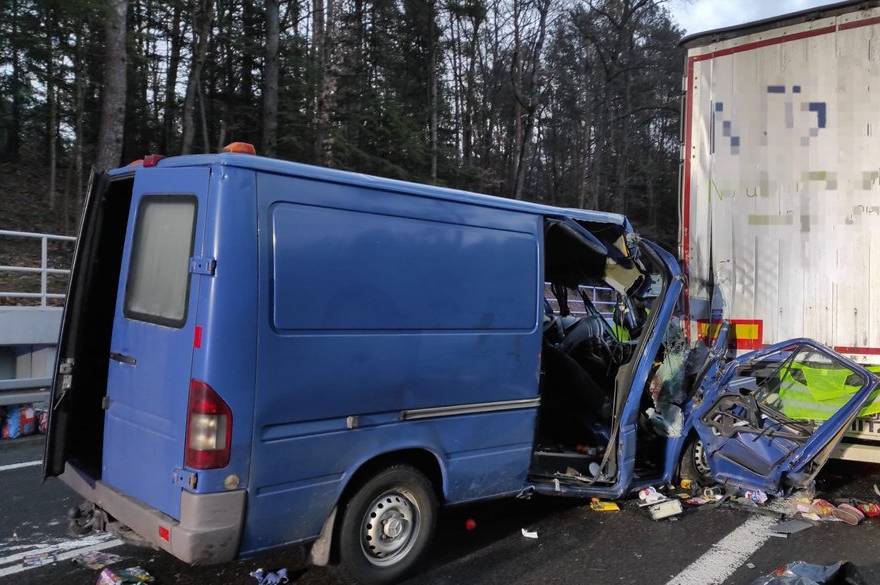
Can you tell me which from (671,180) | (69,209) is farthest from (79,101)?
(671,180)

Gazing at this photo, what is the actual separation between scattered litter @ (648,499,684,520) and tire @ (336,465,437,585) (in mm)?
1934

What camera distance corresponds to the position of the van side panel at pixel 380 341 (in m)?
3.22

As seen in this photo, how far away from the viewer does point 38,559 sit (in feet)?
13.2

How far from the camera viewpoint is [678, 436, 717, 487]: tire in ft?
18.1

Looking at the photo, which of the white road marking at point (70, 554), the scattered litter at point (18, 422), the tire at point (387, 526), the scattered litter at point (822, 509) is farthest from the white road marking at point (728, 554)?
the scattered litter at point (18, 422)

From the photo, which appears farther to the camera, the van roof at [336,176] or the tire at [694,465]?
the tire at [694,465]

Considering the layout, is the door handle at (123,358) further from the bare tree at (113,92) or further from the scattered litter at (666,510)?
the bare tree at (113,92)

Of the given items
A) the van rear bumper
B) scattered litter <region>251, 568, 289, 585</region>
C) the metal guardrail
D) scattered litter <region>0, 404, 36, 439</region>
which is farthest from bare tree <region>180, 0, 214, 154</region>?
the van rear bumper

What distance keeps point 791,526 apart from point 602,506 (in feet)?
4.32

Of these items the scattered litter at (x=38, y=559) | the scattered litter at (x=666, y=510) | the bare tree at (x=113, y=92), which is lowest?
the scattered litter at (x=38, y=559)

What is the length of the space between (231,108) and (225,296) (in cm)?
2156

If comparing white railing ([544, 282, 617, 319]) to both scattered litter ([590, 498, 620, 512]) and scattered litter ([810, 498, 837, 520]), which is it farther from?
scattered litter ([810, 498, 837, 520])

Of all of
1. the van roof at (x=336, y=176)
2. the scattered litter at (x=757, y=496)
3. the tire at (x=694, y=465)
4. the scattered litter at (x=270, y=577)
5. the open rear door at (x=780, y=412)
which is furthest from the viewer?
the tire at (x=694, y=465)

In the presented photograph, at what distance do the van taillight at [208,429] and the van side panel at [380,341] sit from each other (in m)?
0.16
